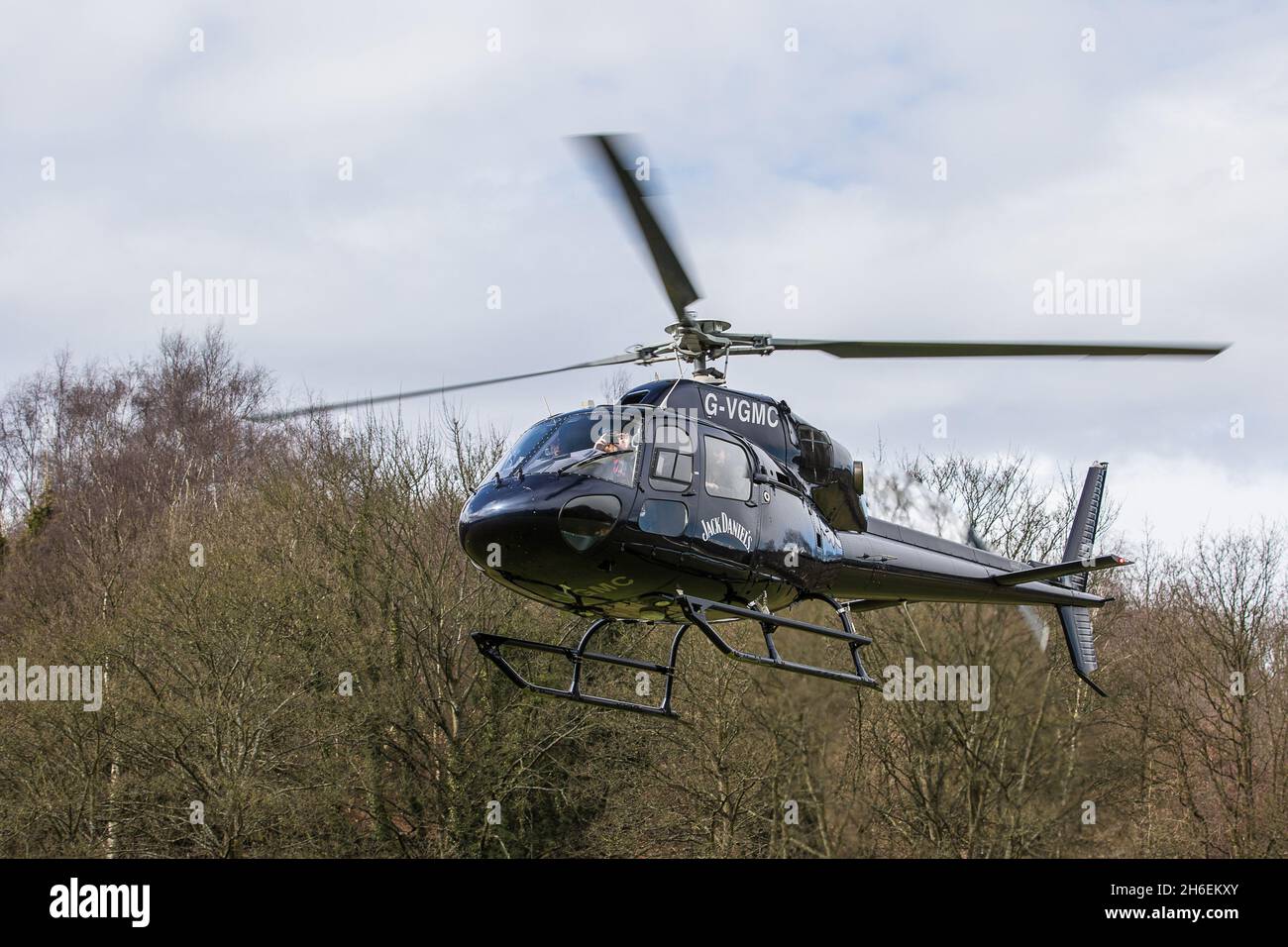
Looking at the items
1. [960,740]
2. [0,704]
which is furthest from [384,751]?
[960,740]

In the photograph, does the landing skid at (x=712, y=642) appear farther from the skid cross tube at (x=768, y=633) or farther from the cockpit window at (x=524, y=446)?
the cockpit window at (x=524, y=446)

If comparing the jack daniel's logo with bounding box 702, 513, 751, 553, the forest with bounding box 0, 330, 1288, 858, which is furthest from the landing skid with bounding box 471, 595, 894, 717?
the forest with bounding box 0, 330, 1288, 858

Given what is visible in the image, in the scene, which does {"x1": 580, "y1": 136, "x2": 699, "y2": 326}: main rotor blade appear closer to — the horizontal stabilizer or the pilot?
the pilot

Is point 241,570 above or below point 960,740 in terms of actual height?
above

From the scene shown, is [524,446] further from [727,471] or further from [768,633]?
[768,633]

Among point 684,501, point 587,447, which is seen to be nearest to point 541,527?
point 587,447

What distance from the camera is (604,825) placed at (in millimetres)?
28844

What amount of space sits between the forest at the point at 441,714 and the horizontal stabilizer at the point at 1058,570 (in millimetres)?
6953

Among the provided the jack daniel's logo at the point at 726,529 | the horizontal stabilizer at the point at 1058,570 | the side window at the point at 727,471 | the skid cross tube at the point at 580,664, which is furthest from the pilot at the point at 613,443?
the horizontal stabilizer at the point at 1058,570

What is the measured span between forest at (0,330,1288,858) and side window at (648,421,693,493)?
11.1m

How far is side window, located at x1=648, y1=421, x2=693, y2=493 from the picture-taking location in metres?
10.7
